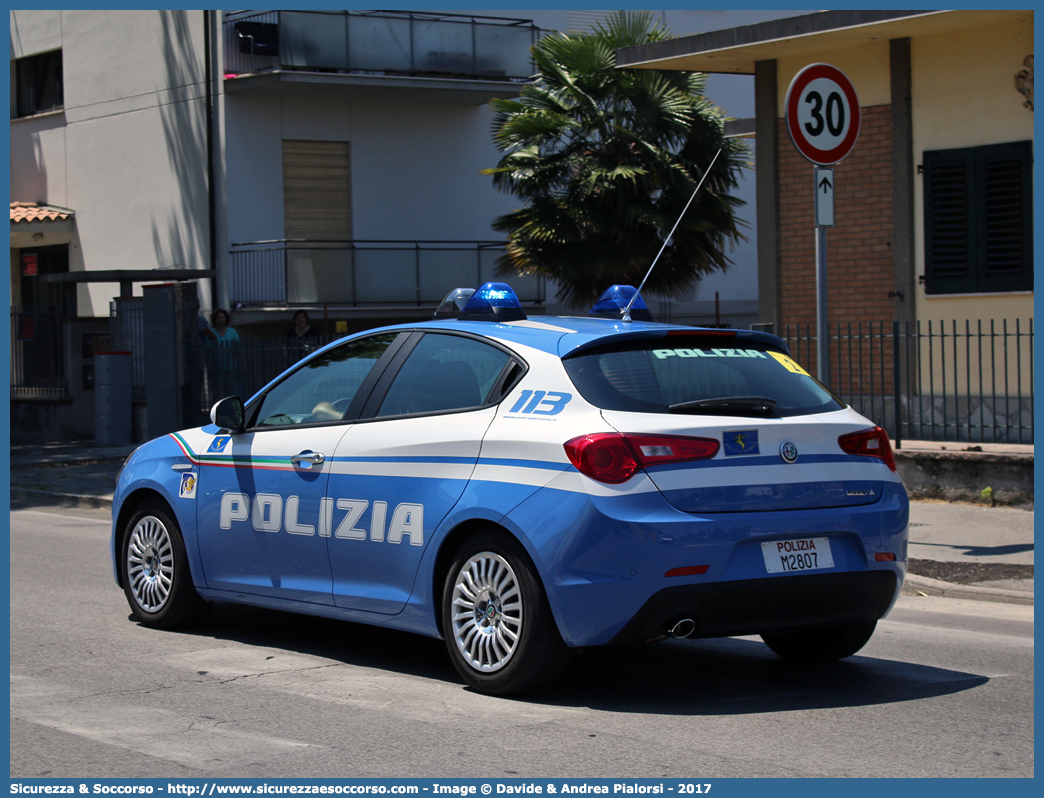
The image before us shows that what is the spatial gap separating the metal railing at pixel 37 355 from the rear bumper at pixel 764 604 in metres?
18.2

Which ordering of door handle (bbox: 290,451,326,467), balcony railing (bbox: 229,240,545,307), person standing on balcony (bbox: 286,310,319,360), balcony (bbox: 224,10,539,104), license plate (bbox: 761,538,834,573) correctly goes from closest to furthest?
license plate (bbox: 761,538,834,573)
door handle (bbox: 290,451,326,467)
person standing on balcony (bbox: 286,310,319,360)
balcony (bbox: 224,10,539,104)
balcony railing (bbox: 229,240,545,307)

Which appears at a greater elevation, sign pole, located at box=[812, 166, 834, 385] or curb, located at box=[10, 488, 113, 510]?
sign pole, located at box=[812, 166, 834, 385]

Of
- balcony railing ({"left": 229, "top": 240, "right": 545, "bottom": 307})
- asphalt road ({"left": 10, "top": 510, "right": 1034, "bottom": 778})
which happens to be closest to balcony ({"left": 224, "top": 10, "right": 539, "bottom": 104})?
balcony railing ({"left": 229, "top": 240, "right": 545, "bottom": 307})

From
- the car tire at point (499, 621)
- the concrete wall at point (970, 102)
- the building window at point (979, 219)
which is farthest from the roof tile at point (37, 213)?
the car tire at point (499, 621)

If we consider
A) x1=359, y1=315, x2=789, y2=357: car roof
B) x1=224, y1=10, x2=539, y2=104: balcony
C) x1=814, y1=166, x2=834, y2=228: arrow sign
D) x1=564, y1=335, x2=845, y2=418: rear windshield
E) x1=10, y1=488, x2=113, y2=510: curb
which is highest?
x1=224, y1=10, x2=539, y2=104: balcony

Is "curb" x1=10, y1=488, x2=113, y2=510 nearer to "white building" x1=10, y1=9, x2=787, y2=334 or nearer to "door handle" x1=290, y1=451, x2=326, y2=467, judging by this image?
"door handle" x1=290, y1=451, x2=326, y2=467

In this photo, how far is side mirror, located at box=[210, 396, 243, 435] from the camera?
6.77 meters

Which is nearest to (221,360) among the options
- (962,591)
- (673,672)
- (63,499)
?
(63,499)

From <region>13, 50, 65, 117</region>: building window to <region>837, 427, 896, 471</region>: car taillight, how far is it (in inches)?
965

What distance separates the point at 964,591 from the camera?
8555 mm

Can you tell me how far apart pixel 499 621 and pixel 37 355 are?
18.6 meters

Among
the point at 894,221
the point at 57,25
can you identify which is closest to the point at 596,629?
the point at 894,221
